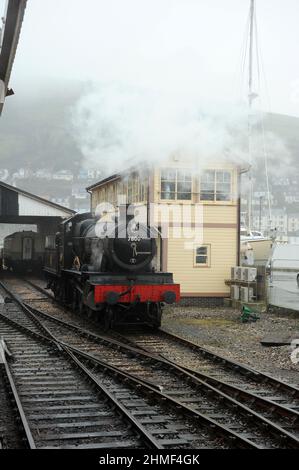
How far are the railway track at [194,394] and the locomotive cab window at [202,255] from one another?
7.89 meters

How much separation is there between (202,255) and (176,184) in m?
2.70

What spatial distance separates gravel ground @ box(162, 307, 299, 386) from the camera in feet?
32.9

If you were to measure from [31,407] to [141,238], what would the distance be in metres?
6.52

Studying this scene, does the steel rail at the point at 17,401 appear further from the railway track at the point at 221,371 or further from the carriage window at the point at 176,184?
the carriage window at the point at 176,184

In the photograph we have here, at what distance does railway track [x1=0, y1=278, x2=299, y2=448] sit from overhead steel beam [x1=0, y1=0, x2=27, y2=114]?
468 centimetres

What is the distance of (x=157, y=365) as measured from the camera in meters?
9.57

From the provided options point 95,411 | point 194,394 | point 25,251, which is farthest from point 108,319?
point 25,251

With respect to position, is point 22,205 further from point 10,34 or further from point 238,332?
point 10,34

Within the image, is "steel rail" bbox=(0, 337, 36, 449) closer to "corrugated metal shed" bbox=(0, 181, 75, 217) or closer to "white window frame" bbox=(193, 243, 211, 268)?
"white window frame" bbox=(193, 243, 211, 268)

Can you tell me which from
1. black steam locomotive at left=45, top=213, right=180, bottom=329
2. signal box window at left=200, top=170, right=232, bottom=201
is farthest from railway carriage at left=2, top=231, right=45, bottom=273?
black steam locomotive at left=45, top=213, right=180, bottom=329

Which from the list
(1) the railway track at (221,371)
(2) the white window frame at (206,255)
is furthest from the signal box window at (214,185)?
(1) the railway track at (221,371)

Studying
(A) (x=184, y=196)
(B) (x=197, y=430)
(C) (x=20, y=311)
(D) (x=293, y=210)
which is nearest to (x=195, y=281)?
(A) (x=184, y=196)

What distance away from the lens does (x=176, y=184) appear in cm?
1945

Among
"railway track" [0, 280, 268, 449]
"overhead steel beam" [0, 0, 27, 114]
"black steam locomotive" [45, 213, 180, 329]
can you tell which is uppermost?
"overhead steel beam" [0, 0, 27, 114]
